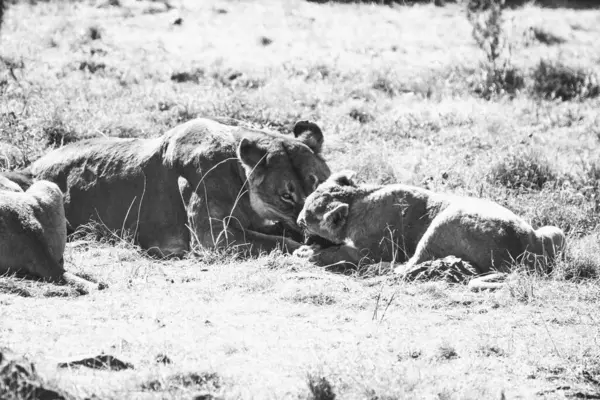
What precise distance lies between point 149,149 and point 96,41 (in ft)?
25.0

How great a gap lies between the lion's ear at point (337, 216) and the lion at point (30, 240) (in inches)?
88.1

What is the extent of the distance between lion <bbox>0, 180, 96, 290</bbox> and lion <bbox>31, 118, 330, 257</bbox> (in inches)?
75.4

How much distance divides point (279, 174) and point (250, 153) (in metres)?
0.36

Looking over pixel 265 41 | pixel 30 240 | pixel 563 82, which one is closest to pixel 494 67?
pixel 563 82

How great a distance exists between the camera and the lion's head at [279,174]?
9.65 m

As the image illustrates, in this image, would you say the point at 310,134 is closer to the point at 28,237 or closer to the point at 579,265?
the point at 579,265

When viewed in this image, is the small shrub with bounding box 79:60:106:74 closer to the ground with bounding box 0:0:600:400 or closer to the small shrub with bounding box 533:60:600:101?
the ground with bounding box 0:0:600:400

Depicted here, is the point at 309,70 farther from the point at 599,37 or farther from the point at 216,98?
the point at 599,37

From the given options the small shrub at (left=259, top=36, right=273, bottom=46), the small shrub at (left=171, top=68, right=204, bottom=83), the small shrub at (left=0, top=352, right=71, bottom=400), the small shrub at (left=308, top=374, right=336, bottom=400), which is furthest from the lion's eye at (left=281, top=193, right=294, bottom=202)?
the small shrub at (left=259, top=36, right=273, bottom=46)

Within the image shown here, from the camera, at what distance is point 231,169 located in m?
10.0

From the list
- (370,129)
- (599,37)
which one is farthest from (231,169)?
(599,37)

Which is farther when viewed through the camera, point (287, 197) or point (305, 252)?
point (287, 197)

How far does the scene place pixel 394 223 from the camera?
9.06 meters

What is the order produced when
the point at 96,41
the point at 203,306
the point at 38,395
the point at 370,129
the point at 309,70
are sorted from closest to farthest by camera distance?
the point at 38,395
the point at 203,306
the point at 370,129
the point at 309,70
the point at 96,41
